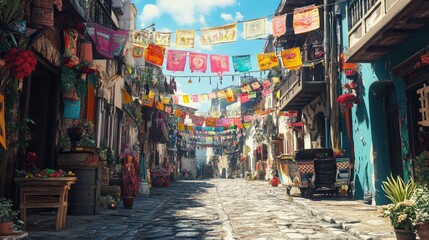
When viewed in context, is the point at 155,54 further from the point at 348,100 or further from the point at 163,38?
the point at 348,100

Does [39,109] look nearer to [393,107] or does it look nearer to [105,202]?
[105,202]

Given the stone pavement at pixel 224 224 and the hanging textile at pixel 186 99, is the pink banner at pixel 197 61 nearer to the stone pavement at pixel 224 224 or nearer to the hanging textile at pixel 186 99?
the stone pavement at pixel 224 224

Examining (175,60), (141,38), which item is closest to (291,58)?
(175,60)

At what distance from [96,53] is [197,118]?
68.7 ft

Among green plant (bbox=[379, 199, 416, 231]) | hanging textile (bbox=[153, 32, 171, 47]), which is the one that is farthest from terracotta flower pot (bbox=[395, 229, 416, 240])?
hanging textile (bbox=[153, 32, 171, 47])

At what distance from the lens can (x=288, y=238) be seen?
19.5 ft

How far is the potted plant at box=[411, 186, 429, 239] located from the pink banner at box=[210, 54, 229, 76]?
1093 cm

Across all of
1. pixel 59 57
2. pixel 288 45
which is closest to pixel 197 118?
pixel 288 45

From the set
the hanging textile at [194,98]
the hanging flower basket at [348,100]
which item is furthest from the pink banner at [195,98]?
the hanging flower basket at [348,100]

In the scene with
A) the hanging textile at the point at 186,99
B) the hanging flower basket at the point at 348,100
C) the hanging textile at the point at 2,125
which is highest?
the hanging textile at the point at 186,99

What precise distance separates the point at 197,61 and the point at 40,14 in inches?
368

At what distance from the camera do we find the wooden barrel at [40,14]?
621 cm

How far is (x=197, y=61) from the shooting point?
50.2ft

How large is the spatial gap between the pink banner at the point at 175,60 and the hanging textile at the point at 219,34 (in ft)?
6.05
